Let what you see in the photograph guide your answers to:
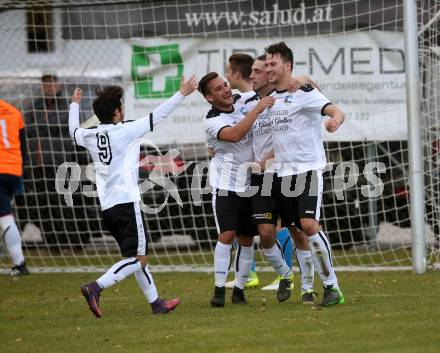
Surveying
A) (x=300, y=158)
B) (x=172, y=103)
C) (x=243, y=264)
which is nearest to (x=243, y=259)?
(x=243, y=264)

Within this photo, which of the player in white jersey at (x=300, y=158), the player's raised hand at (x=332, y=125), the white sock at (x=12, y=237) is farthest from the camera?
the white sock at (x=12, y=237)

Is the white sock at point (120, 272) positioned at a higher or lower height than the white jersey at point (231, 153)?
lower

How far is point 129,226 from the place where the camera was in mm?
7973

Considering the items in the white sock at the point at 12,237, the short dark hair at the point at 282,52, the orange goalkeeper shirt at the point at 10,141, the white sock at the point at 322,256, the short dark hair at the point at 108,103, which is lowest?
the white sock at the point at 12,237

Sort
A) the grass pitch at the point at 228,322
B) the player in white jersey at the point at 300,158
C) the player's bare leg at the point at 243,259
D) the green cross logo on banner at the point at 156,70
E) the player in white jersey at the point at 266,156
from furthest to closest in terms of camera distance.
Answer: the green cross logo on banner at the point at 156,70
the player's bare leg at the point at 243,259
the player in white jersey at the point at 266,156
the player in white jersey at the point at 300,158
the grass pitch at the point at 228,322

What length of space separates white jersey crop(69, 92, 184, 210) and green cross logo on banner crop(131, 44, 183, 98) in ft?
15.3

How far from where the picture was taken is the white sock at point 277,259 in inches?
342

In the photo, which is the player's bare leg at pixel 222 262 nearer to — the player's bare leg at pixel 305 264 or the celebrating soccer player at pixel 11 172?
the player's bare leg at pixel 305 264

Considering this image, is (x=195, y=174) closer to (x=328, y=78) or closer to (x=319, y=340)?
(x=328, y=78)

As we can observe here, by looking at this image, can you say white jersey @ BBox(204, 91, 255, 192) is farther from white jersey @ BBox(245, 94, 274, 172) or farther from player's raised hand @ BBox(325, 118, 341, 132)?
player's raised hand @ BBox(325, 118, 341, 132)

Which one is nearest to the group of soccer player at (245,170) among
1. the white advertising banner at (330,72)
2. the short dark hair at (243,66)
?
the short dark hair at (243,66)

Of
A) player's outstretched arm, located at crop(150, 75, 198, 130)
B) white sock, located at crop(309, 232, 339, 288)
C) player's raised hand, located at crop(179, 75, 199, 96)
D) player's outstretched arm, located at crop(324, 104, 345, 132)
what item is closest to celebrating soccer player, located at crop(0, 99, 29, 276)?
player's outstretched arm, located at crop(150, 75, 198, 130)

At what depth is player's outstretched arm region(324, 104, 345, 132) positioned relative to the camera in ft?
24.5

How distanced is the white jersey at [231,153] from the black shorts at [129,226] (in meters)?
0.97
